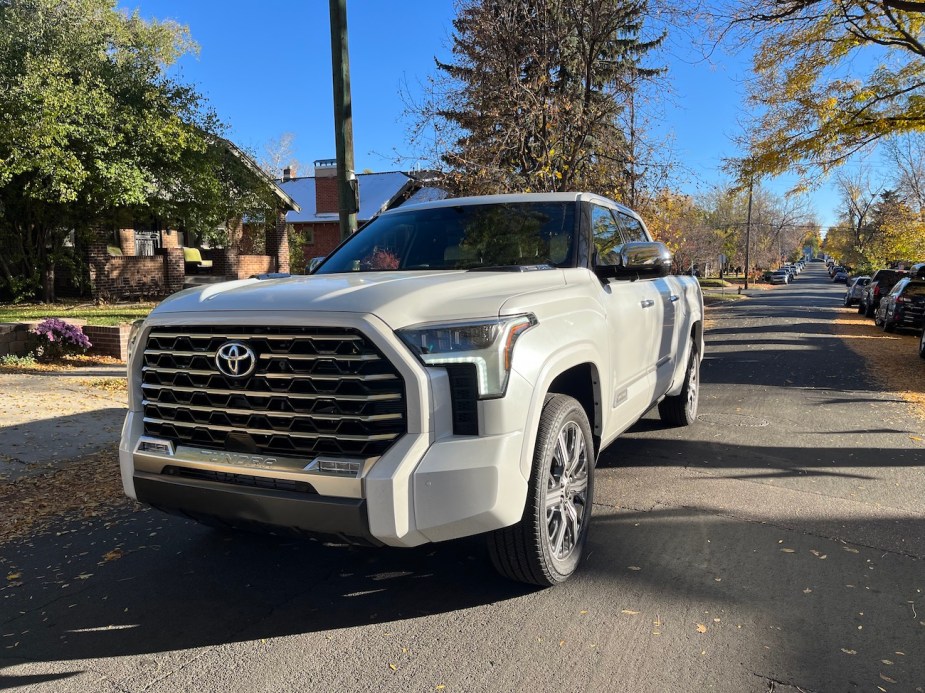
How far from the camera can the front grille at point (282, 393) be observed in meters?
2.65

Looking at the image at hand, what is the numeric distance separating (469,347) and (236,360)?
98cm

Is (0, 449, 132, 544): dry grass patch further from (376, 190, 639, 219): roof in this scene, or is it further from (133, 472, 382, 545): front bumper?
(376, 190, 639, 219): roof

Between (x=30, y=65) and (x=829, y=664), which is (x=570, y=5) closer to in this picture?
(x=30, y=65)

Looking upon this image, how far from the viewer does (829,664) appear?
266 centimetres

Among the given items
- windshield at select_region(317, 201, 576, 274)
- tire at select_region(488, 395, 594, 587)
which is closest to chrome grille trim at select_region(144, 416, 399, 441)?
tire at select_region(488, 395, 594, 587)

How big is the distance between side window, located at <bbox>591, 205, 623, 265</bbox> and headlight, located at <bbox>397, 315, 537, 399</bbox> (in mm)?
1686

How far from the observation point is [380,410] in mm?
2654

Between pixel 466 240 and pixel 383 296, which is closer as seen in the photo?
pixel 383 296

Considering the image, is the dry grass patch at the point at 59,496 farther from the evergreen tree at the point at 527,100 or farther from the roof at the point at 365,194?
the roof at the point at 365,194

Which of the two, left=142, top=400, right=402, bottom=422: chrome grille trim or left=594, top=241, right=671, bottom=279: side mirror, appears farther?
left=594, top=241, right=671, bottom=279: side mirror

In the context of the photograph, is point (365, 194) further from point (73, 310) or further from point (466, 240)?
point (466, 240)

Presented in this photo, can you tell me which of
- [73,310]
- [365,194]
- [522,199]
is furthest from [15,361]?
[365,194]

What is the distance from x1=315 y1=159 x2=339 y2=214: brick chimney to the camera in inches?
1529

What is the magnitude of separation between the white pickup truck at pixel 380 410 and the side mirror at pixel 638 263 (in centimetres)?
50
